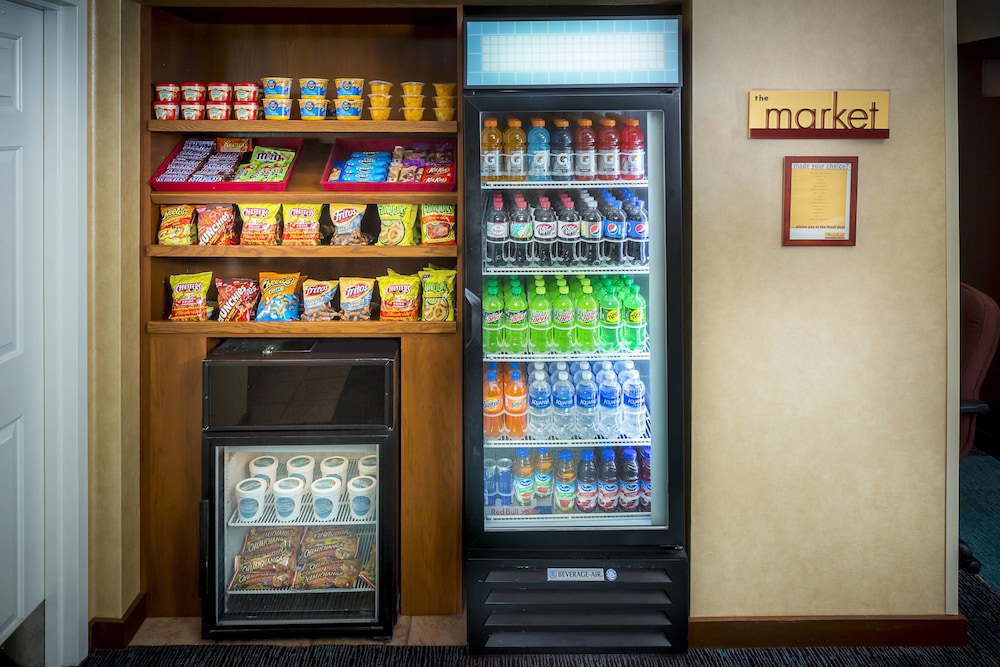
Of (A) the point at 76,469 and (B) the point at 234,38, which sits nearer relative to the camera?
(A) the point at 76,469

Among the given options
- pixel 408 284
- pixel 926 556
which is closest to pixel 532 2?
pixel 408 284

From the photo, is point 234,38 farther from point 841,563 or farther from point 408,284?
point 841,563

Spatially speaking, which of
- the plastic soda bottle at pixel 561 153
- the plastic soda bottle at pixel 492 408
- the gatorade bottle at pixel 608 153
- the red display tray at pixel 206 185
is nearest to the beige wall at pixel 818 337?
the gatorade bottle at pixel 608 153

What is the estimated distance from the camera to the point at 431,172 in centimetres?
288

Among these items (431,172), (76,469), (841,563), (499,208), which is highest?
(431,172)

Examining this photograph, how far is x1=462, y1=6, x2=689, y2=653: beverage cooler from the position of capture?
247cm

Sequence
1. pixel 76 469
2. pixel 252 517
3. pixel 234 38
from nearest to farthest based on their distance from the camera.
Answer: pixel 76 469, pixel 252 517, pixel 234 38

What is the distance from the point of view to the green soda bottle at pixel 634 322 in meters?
2.66

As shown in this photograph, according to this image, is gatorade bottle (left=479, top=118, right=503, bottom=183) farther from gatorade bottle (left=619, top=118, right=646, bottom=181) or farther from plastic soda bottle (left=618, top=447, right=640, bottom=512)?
plastic soda bottle (left=618, top=447, right=640, bottom=512)

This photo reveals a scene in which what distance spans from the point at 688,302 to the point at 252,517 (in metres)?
1.73

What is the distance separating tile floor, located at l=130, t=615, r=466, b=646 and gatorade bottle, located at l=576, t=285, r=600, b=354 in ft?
3.77

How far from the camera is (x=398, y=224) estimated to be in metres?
2.89

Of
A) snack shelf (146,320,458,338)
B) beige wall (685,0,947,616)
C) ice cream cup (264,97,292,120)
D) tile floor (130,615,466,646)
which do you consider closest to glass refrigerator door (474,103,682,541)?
beige wall (685,0,947,616)

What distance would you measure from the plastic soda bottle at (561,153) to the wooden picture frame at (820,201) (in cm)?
72
